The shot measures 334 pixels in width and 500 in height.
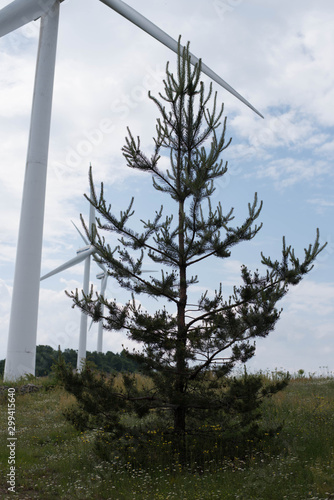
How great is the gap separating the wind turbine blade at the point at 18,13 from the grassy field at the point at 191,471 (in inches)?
562

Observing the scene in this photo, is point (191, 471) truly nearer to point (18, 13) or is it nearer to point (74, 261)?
point (18, 13)

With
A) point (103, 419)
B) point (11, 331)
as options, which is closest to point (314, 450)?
point (103, 419)

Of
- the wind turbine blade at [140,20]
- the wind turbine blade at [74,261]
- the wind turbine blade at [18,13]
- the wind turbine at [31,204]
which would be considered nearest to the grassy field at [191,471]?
the wind turbine at [31,204]

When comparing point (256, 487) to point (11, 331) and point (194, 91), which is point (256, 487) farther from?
point (11, 331)

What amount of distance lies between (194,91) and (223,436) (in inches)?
291

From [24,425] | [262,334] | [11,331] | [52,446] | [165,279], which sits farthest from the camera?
[11,331]

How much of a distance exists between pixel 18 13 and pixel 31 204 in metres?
7.30

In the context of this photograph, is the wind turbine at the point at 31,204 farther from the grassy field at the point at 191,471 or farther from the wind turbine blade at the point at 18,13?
the grassy field at the point at 191,471

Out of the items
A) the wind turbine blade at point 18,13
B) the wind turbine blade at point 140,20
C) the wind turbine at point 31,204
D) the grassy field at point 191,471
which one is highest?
the wind turbine blade at point 140,20

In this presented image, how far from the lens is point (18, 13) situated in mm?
17562

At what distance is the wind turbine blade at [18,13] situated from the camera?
55.8 feet

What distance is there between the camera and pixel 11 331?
59.0ft

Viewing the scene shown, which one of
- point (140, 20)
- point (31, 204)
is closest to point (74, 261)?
point (31, 204)

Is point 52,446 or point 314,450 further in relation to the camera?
point 52,446
